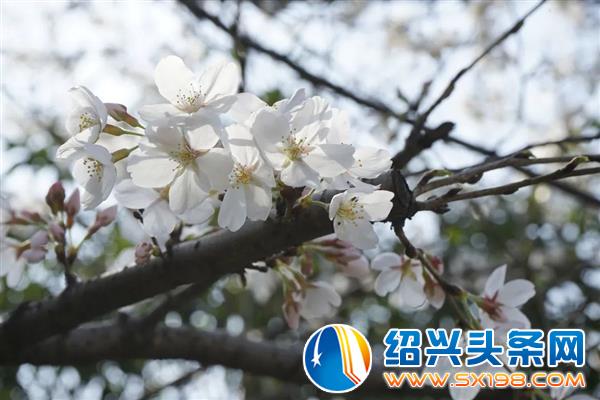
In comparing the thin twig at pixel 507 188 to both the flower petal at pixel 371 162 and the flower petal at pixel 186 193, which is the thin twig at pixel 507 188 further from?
the flower petal at pixel 186 193

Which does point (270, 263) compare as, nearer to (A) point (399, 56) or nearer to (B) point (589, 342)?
(B) point (589, 342)

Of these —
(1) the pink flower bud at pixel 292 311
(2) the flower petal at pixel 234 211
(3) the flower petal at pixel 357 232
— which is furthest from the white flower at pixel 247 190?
(1) the pink flower bud at pixel 292 311

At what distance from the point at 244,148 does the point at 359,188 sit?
0.17 metres

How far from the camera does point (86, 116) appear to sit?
1079mm

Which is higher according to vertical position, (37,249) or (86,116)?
(86,116)

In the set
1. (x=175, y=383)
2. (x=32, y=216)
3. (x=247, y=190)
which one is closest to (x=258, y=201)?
(x=247, y=190)

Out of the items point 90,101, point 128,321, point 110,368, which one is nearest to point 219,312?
point 110,368

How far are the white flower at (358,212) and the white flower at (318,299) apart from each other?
33 centimetres

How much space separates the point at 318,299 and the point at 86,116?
23.0 inches

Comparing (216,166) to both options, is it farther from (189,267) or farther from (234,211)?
(189,267)

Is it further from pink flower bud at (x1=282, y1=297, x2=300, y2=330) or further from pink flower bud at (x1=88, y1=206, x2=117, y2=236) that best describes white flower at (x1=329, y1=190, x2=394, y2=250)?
pink flower bud at (x1=88, y1=206, x2=117, y2=236)

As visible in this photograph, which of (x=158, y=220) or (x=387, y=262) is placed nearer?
(x=158, y=220)

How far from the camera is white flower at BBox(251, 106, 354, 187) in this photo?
0.93 metres

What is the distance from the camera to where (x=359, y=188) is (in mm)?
967
